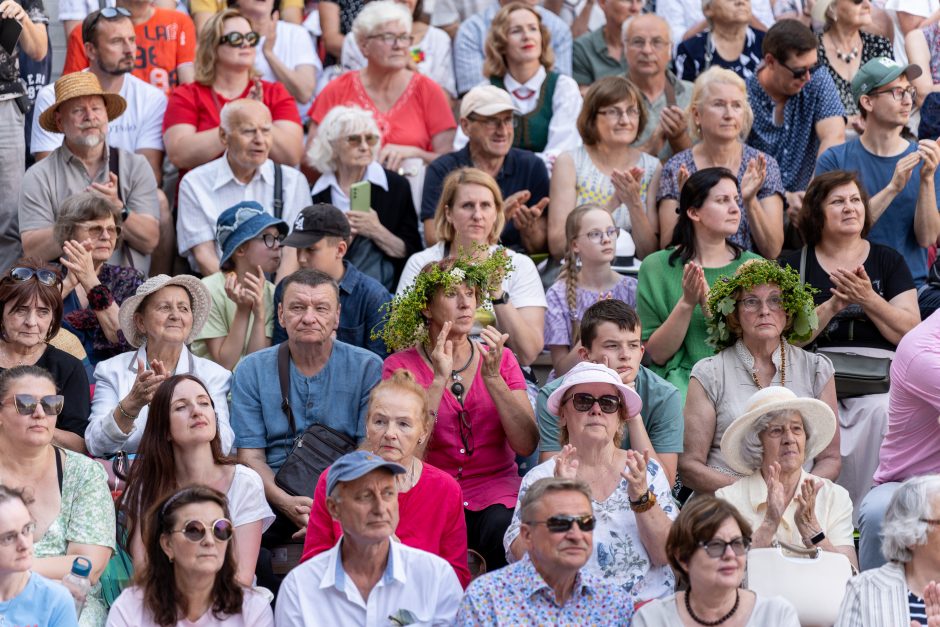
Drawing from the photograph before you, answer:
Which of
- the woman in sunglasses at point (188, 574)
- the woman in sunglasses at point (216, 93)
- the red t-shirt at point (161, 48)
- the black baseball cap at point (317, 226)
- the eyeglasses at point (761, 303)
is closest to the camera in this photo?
the woman in sunglasses at point (188, 574)

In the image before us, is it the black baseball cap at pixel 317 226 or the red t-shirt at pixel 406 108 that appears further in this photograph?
the red t-shirt at pixel 406 108

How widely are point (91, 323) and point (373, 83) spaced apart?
2858 millimetres

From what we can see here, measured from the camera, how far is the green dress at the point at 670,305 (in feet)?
24.5

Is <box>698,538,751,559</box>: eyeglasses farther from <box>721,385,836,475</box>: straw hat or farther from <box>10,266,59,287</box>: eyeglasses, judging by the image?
<box>10,266,59,287</box>: eyeglasses

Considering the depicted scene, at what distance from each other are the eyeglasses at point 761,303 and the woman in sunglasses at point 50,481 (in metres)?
2.95

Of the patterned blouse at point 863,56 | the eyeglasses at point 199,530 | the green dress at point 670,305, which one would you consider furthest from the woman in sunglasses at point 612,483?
the patterned blouse at point 863,56

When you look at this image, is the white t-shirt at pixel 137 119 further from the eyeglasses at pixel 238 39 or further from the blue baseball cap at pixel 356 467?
the blue baseball cap at pixel 356 467

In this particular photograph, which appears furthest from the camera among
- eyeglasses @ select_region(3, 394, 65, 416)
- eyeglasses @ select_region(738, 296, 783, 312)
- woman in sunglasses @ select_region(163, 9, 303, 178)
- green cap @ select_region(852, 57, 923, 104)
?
woman in sunglasses @ select_region(163, 9, 303, 178)

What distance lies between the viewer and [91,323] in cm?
763

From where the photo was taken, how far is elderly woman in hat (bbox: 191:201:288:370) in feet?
24.9

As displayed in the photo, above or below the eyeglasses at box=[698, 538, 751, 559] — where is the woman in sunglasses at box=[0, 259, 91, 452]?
above

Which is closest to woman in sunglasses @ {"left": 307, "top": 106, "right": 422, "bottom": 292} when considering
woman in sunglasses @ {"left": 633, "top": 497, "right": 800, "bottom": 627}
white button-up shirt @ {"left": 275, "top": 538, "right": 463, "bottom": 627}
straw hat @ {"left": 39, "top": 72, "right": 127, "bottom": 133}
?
straw hat @ {"left": 39, "top": 72, "right": 127, "bottom": 133}

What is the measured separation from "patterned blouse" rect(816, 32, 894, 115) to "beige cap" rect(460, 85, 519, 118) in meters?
2.24

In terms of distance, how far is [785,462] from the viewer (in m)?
6.17
